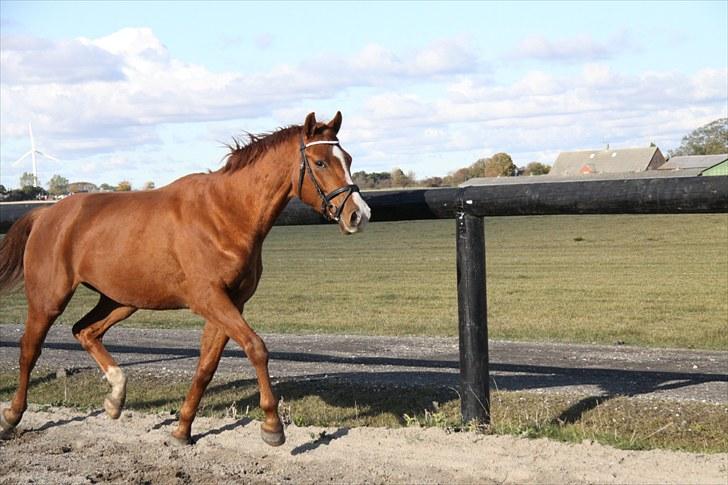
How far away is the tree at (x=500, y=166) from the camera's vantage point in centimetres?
7662

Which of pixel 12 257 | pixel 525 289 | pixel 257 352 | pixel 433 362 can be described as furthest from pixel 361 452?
pixel 525 289

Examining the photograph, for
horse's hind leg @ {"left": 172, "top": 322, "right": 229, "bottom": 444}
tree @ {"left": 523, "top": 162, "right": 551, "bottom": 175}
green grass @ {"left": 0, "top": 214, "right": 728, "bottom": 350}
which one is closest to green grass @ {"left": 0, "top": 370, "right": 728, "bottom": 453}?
horse's hind leg @ {"left": 172, "top": 322, "right": 229, "bottom": 444}

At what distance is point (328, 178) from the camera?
19.8ft

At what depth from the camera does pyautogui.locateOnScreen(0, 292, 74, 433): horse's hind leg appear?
23.1 ft

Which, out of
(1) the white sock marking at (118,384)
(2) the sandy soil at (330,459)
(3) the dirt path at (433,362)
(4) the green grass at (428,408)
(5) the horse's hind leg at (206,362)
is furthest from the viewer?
(3) the dirt path at (433,362)

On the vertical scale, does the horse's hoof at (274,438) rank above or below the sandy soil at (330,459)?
above

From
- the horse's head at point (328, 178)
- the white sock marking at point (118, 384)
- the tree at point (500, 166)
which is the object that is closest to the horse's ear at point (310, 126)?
the horse's head at point (328, 178)

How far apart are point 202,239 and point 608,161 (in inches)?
3715

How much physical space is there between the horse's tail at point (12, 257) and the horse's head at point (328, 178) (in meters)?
2.62

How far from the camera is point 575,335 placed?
13.6 m

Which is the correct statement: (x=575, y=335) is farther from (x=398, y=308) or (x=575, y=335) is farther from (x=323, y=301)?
(x=323, y=301)

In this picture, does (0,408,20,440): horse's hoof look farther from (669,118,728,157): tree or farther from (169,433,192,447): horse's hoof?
(669,118,728,157): tree

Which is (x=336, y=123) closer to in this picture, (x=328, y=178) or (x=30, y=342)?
(x=328, y=178)

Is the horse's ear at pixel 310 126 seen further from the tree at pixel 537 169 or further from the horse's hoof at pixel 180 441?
the tree at pixel 537 169
